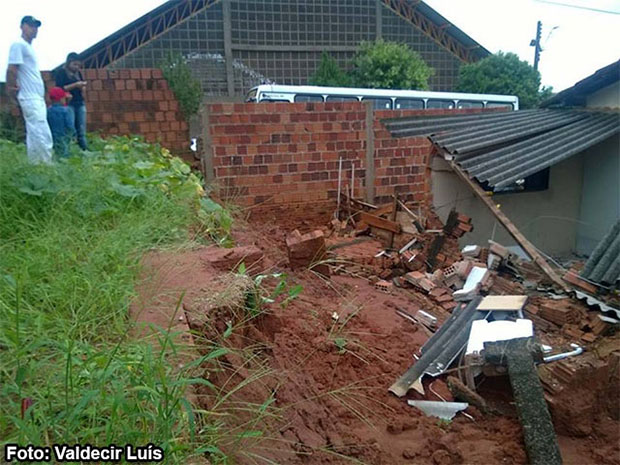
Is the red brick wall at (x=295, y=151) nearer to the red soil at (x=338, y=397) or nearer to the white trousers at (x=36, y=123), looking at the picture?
the white trousers at (x=36, y=123)

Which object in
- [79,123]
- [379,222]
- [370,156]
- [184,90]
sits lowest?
[379,222]

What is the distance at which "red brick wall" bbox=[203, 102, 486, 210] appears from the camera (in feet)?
24.2

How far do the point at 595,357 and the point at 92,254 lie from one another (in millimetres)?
4032

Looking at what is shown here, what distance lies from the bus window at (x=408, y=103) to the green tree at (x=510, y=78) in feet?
27.1

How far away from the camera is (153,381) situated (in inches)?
60.9

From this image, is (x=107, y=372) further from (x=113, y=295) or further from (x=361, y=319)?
(x=361, y=319)

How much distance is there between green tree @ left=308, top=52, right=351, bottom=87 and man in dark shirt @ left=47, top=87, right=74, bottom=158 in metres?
11.5

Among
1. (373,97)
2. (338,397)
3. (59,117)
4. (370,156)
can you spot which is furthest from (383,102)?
(338,397)

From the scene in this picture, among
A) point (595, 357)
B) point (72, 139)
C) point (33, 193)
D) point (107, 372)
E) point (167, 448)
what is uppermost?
point (72, 139)

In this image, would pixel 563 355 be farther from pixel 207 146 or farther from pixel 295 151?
pixel 207 146

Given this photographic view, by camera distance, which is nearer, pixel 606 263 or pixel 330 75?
pixel 606 263

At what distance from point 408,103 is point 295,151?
412 centimetres

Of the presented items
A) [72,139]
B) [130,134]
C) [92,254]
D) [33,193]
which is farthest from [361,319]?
[130,134]

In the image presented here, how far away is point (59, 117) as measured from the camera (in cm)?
638
